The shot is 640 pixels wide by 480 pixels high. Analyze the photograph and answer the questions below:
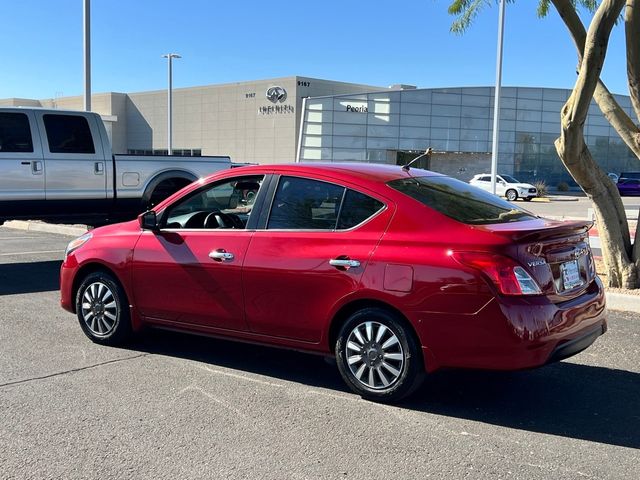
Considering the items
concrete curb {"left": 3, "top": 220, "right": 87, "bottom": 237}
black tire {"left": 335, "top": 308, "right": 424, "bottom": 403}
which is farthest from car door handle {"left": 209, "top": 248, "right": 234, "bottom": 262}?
concrete curb {"left": 3, "top": 220, "right": 87, "bottom": 237}

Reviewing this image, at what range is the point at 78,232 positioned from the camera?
1464 cm

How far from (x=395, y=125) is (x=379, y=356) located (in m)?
50.8

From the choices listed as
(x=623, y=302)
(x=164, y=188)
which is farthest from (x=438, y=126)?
(x=623, y=302)

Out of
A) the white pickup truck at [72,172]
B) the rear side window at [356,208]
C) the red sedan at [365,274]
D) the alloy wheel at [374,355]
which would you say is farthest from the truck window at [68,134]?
the alloy wheel at [374,355]

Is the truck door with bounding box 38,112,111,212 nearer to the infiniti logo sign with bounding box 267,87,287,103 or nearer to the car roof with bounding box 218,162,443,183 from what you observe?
the car roof with bounding box 218,162,443,183

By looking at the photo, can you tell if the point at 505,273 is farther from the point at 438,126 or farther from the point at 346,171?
the point at 438,126

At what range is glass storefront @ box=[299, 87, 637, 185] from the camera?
52906 mm

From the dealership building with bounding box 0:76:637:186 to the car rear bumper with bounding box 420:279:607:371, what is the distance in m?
47.0

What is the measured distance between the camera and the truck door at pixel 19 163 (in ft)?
31.2

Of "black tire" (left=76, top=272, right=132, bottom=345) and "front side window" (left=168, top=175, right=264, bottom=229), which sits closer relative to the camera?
"front side window" (left=168, top=175, right=264, bottom=229)

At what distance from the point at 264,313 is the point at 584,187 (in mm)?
5379

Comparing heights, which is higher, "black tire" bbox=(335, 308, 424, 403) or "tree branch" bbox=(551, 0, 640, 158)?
"tree branch" bbox=(551, 0, 640, 158)

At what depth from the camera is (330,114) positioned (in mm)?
52844

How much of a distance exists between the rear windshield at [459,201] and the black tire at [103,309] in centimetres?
272
